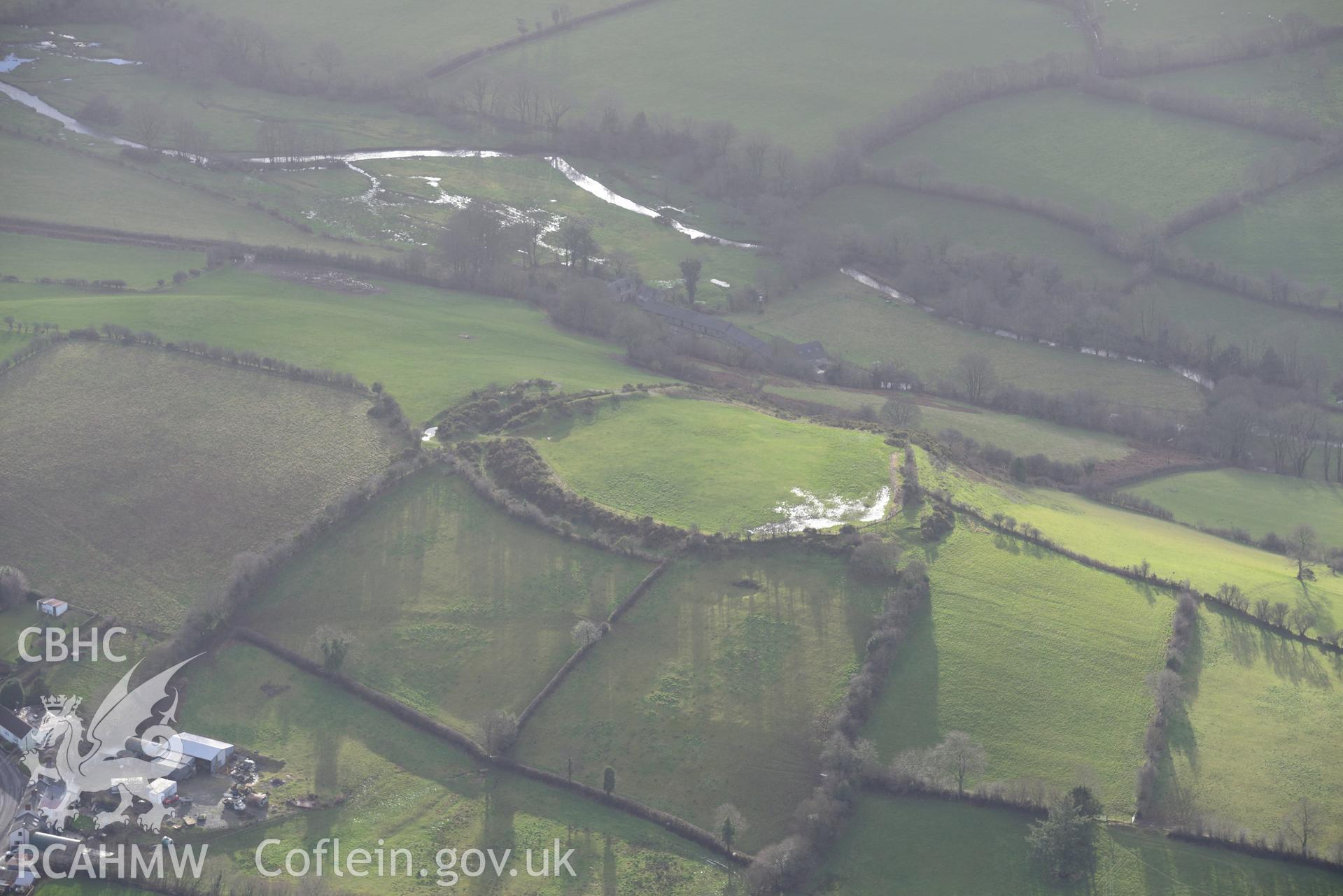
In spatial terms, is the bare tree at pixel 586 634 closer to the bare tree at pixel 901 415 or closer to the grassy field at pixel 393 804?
the grassy field at pixel 393 804

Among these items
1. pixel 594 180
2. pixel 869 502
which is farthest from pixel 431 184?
pixel 869 502

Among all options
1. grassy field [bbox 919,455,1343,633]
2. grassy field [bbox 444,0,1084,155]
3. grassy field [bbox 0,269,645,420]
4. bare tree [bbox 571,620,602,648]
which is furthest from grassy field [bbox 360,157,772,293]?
bare tree [bbox 571,620,602,648]

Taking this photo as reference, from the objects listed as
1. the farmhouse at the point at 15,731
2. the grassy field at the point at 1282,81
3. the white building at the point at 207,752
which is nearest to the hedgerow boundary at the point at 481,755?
the white building at the point at 207,752

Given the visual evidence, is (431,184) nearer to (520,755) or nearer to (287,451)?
(287,451)

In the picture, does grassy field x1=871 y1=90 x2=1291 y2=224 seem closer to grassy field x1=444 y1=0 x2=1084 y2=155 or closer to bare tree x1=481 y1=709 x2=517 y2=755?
grassy field x1=444 y1=0 x2=1084 y2=155

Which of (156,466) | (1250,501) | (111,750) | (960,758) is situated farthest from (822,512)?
(156,466)

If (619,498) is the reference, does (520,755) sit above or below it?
below
